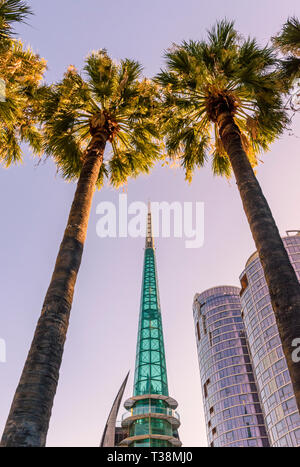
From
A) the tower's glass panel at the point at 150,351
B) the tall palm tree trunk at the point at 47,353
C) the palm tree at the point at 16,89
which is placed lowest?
the tall palm tree trunk at the point at 47,353

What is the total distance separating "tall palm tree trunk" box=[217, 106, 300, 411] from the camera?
516 cm

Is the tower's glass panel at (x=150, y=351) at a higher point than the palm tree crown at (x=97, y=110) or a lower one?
higher

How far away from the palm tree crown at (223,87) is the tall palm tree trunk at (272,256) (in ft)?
4.66

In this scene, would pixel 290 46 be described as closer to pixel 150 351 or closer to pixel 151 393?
pixel 151 393

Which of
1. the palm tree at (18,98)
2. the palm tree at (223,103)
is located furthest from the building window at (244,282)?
the palm tree at (18,98)

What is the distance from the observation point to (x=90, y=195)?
809 cm

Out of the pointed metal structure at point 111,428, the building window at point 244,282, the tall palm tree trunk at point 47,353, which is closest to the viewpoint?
the tall palm tree trunk at point 47,353

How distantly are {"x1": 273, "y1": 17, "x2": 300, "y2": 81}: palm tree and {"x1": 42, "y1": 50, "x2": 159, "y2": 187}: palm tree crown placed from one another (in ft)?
11.9

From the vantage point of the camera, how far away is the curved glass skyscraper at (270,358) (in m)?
69.5

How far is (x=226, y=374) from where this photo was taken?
4094 inches

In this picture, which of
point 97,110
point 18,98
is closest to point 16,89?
point 18,98

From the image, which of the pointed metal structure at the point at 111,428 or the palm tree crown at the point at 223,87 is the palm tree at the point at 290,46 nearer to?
the palm tree crown at the point at 223,87
